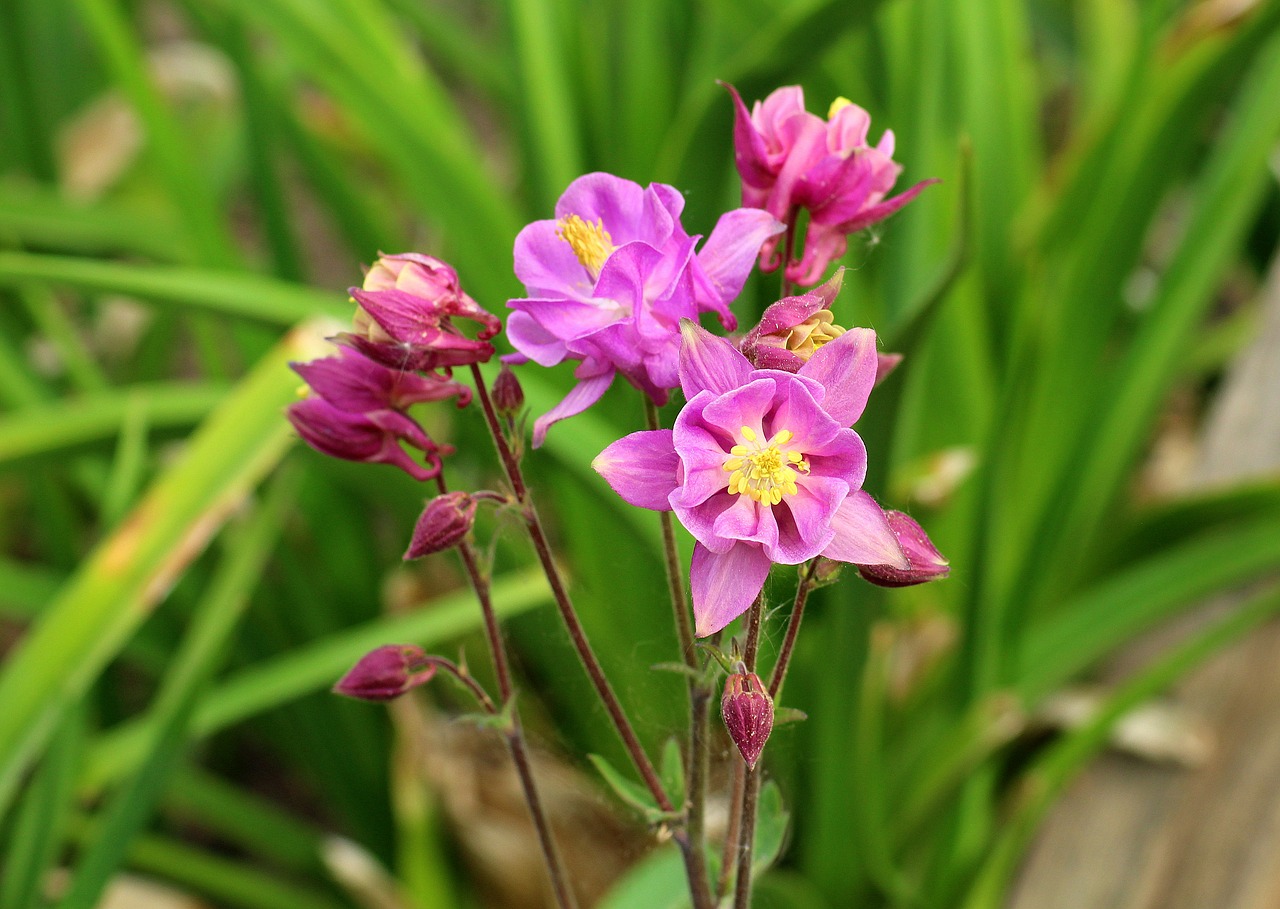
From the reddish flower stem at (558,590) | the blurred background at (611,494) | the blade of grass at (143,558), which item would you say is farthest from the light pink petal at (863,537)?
the blade of grass at (143,558)

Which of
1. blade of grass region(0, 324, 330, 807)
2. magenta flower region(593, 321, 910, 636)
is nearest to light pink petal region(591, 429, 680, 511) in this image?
magenta flower region(593, 321, 910, 636)

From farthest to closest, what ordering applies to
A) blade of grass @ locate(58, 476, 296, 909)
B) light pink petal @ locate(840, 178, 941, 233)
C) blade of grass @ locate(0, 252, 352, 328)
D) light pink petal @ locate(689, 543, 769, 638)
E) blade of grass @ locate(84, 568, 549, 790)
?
blade of grass @ locate(84, 568, 549, 790) < blade of grass @ locate(0, 252, 352, 328) < blade of grass @ locate(58, 476, 296, 909) < light pink petal @ locate(840, 178, 941, 233) < light pink petal @ locate(689, 543, 769, 638)

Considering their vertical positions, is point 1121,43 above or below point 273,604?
above

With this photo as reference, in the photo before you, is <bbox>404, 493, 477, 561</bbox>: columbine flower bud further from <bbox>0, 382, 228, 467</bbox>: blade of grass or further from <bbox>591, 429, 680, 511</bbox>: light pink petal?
<bbox>0, 382, 228, 467</bbox>: blade of grass

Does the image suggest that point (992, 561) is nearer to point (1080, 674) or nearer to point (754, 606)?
point (1080, 674)

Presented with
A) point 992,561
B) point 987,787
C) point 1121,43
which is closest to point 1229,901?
point 987,787
